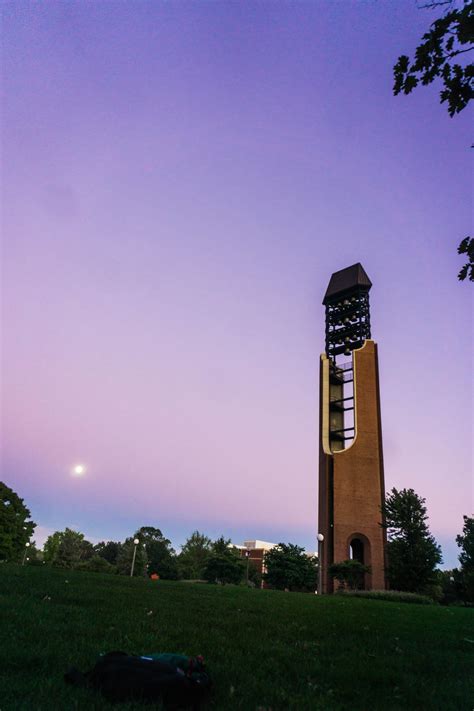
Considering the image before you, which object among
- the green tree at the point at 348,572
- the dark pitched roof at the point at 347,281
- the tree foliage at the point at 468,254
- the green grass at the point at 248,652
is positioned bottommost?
the green grass at the point at 248,652

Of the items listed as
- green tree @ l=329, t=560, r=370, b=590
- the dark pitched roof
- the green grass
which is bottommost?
the green grass

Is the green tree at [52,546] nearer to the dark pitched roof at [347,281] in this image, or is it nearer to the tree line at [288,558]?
the tree line at [288,558]

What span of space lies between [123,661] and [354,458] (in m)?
50.0

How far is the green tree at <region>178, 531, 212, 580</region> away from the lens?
239 ft

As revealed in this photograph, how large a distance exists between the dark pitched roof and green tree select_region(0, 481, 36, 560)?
53925mm

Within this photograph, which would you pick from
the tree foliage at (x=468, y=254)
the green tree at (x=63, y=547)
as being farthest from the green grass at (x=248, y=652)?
the green tree at (x=63, y=547)

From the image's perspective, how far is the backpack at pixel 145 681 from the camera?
156 inches

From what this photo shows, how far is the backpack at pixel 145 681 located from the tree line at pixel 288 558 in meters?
34.6

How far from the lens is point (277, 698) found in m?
4.38

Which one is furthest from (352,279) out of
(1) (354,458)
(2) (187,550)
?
(2) (187,550)

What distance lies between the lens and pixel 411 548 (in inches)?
1363

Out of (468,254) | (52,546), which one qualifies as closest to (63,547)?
(52,546)

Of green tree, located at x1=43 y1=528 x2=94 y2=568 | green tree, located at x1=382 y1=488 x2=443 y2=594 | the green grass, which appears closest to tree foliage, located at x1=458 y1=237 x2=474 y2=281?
the green grass

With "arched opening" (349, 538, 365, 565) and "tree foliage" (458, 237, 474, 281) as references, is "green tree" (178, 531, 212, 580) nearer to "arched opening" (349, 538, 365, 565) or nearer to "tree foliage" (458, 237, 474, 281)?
"arched opening" (349, 538, 365, 565)
